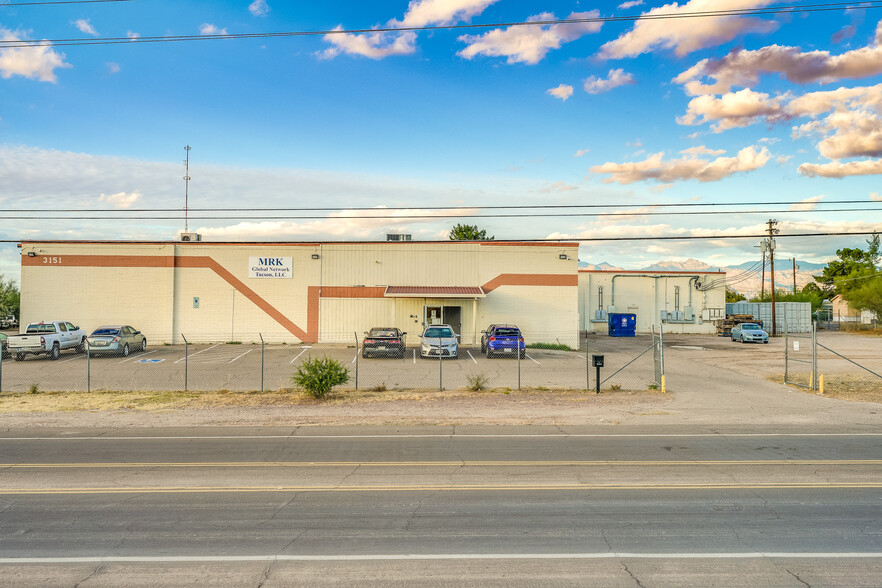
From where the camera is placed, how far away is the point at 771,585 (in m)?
6.01

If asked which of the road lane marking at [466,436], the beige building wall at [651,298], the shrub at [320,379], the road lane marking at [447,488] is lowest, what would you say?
the road lane marking at [466,436]

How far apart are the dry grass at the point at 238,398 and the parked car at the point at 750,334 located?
28.7 m

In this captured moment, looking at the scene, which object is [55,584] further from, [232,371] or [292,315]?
[292,315]

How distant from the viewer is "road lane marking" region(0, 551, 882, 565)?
21.6ft

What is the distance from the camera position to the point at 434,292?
3562 cm

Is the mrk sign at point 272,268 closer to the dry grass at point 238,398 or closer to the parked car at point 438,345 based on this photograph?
the parked car at point 438,345

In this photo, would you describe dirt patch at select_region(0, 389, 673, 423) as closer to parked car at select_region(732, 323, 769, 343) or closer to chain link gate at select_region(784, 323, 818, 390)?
chain link gate at select_region(784, 323, 818, 390)

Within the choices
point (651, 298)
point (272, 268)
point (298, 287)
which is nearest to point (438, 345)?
point (298, 287)

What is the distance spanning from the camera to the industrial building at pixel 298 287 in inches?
1459

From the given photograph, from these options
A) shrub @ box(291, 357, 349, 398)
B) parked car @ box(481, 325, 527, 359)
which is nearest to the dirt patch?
shrub @ box(291, 357, 349, 398)

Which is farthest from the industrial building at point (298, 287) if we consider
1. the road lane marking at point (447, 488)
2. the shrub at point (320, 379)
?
the road lane marking at point (447, 488)

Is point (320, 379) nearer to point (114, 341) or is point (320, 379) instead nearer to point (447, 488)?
point (447, 488)

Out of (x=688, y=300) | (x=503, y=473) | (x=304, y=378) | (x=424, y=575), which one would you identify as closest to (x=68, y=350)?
(x=304, y=378)

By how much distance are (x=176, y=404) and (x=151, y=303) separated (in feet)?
73.2
